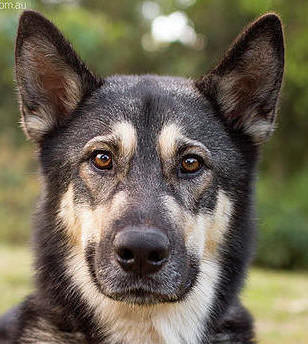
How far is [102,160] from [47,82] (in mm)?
856

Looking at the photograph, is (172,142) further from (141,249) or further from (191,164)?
(141,249)

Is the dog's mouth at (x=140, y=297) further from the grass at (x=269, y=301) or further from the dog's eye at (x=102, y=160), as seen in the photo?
the grass at (x=269, y=301)

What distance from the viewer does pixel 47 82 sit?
16.1 ft

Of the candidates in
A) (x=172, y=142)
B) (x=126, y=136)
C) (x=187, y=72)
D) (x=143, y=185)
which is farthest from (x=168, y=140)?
(x=187, y=72)

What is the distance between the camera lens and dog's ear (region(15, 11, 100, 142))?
15.5 ft

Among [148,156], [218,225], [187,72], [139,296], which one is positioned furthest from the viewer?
[187,72]

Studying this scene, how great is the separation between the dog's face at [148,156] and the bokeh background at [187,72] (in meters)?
7.28

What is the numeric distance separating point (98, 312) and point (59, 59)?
186 cm

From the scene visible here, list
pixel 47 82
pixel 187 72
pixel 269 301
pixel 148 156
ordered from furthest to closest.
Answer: pixel 187 72 → pixel 269 301 → pixel 47 82 → pixel 148 156

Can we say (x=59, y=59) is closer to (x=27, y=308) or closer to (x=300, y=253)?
(x=27, y=308)

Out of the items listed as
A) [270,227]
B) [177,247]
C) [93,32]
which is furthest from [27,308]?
[93,32]

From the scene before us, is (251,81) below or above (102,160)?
above

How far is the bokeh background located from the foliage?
0.12 feet

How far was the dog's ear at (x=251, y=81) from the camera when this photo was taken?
15.4 ft
